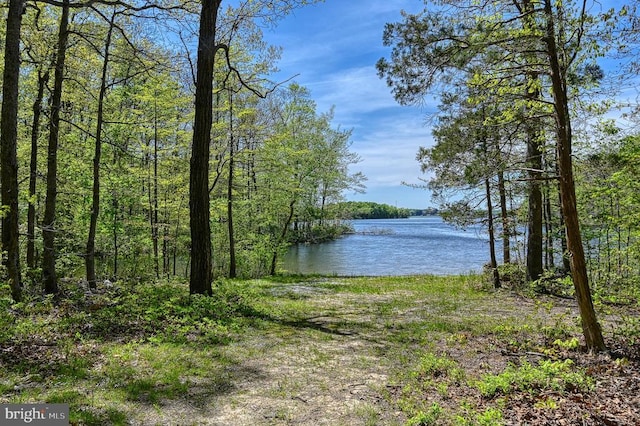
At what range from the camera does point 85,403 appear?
10.2ft

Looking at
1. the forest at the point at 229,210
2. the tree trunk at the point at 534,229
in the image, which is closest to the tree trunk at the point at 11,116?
the forest at the point at 229,210

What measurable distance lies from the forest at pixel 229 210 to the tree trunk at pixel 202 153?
3 cm

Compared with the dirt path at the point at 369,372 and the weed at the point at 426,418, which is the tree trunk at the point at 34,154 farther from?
the weed at the point at 426,418

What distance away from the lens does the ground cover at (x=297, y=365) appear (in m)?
3.12

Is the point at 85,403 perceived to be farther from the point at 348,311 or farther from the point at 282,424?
the point at 348,311

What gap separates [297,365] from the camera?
4.38 m

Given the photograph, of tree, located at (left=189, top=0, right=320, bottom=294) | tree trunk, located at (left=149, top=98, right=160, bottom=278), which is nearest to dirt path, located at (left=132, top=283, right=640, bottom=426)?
tree, located at (left=189, top=0, right=320, bottom=294)

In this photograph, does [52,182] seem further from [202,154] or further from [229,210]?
[229,210]

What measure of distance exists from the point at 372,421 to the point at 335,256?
70.0 feet

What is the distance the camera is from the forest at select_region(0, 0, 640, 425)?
12.6 ft

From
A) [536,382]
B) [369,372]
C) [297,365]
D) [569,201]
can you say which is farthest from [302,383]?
[569,201]

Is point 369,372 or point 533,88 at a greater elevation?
point 533,88

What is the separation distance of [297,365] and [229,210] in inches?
398

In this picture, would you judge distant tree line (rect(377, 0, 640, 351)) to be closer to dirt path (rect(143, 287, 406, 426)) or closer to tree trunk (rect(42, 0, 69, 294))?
dirt path (rect(143, 287, 406, 426))
